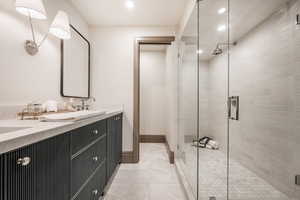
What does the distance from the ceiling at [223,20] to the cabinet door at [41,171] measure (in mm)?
2025

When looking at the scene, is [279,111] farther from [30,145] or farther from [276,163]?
[30,145]

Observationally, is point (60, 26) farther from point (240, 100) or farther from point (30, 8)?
point (240, 100)

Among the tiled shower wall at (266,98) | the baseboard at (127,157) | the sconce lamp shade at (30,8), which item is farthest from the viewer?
the baseboard at (127,157)

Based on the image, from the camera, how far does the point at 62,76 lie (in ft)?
→ 5.93

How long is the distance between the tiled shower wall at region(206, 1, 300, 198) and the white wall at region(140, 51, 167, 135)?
1.55 m

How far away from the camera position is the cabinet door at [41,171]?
54cm

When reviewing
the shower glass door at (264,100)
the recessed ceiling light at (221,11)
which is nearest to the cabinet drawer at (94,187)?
the shower glass door at (264,100)

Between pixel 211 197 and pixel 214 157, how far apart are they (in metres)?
0.84

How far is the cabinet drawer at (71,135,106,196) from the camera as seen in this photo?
99 cm

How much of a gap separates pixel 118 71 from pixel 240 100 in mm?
2039

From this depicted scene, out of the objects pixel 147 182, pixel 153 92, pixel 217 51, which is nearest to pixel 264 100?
pixel 217 51

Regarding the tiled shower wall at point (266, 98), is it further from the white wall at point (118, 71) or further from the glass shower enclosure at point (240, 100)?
the white wall at point (118, 71)

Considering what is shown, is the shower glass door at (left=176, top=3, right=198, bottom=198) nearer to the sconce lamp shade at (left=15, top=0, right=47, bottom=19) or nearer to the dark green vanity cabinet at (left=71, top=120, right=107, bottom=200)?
the dark green vanity cabinet at (left=71, top=120, right=107, bottom=200)

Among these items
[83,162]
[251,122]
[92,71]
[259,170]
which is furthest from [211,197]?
[92,71]
